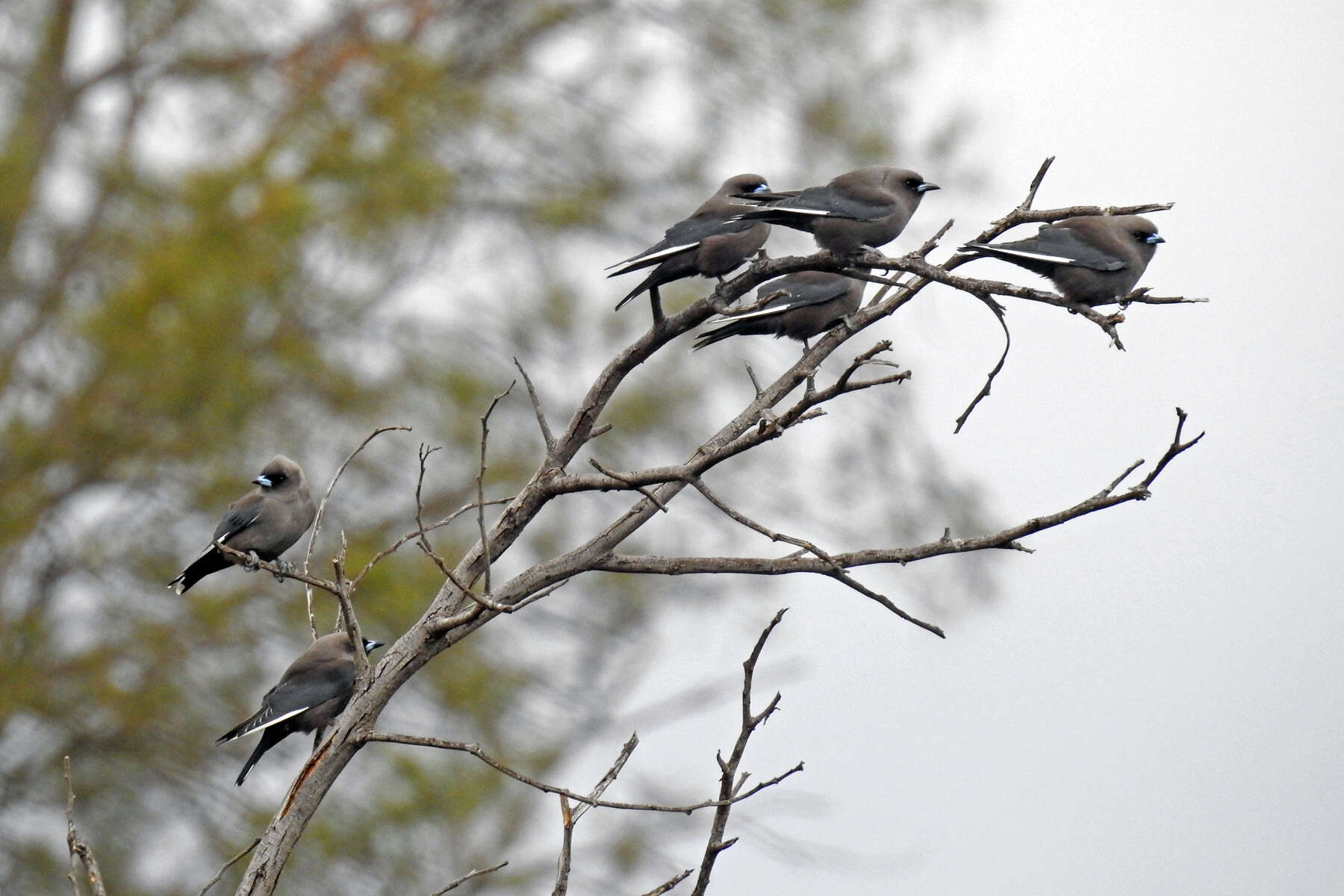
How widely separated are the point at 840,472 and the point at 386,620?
5389 millimetres

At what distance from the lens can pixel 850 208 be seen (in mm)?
5555

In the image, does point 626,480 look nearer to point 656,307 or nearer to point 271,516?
point 656,307

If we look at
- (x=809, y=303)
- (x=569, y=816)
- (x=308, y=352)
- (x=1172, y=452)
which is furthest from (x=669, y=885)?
(x=308, y=352)

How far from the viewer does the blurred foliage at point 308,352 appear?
12539 millimetres

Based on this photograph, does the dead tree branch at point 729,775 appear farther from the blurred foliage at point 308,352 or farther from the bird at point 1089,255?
the blurred foliage at point 308,352

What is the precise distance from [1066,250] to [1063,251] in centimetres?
3

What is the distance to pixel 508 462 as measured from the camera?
47.3 ft

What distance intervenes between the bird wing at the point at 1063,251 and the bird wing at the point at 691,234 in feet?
3.28

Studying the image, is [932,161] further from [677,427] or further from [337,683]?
[337,683]

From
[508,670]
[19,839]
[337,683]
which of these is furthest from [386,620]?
[337,683]

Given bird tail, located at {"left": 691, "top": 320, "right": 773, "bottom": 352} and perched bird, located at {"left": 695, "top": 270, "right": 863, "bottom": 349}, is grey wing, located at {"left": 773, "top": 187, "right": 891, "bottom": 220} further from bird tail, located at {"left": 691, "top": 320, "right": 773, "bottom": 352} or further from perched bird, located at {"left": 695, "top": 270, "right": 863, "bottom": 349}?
perched bird, located at {"left": 695, "top": 270, "right": 863, "bottom": 349}

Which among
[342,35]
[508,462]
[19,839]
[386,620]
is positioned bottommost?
[19,839]

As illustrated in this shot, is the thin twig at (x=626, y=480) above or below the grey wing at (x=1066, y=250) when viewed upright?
below

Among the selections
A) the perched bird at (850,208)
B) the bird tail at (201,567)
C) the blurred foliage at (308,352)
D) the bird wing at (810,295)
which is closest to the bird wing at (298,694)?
the bird tail at (201,567)
